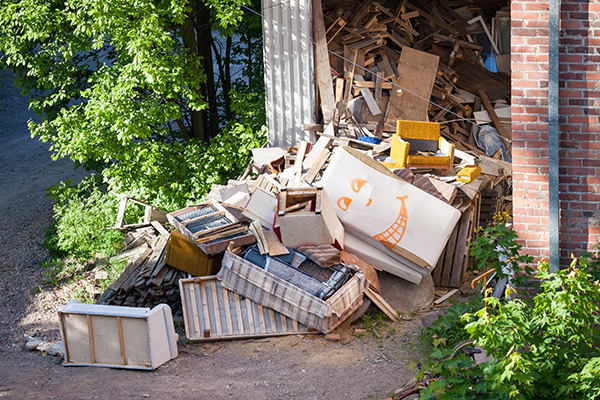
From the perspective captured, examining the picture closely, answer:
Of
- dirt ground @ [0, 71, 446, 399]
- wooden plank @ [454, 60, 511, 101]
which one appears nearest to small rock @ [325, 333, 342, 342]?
dirt ground @ [0, 71, 446, 399]

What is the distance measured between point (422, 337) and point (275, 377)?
81.4 inches

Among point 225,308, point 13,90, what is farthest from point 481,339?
point 13,90

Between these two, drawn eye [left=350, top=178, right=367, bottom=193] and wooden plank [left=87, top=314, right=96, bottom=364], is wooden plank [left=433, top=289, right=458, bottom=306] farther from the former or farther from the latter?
wooden plank [left=87, top=314, right=96, bottom=364]

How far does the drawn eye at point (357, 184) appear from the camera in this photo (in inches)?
372

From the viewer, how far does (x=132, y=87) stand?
39.5ft

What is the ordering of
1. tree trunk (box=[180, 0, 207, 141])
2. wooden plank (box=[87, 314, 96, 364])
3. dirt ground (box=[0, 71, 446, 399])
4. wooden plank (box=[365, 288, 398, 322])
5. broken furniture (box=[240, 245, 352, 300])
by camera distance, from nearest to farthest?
1. dirt ground (box=[0, 71, 446, 399])
2. wooden plank (box=[87, 314, 96, 364])
3. broken furniture (box=[240, 245, 352, 300])
4. wooden plank (box=[365, 288, 398, 322])
5. tree trunk (box=[180, 0, 207, 141])

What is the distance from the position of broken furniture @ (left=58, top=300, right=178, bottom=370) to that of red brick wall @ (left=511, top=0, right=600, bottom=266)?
433 cm

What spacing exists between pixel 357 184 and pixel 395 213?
698mm

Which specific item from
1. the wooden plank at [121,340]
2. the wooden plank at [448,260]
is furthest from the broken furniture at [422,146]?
the wooden plank at [121,340]

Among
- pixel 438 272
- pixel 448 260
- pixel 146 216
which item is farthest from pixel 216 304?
pixel 448 260

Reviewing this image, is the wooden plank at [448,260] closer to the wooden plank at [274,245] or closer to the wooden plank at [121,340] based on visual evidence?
the wooden plank at [274,245]

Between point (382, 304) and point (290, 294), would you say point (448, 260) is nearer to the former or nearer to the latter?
point (382, 304)

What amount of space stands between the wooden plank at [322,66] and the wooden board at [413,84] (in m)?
1.22

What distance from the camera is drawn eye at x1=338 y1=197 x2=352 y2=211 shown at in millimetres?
9445
